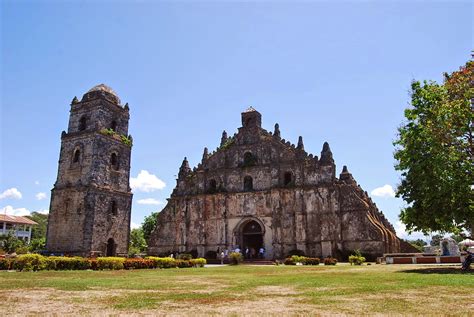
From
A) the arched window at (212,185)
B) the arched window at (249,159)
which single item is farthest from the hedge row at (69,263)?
the arched window at (249,159)

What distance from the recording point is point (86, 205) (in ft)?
104

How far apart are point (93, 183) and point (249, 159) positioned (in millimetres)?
13221

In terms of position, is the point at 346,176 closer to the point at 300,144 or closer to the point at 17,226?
the point at 300,144

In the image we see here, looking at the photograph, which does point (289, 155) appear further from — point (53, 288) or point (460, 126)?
point (53, 288)

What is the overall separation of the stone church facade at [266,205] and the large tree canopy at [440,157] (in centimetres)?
1178

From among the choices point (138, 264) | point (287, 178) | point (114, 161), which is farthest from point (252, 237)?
point (114, 161)

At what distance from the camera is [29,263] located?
19906 mm

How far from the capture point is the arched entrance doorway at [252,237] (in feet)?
111

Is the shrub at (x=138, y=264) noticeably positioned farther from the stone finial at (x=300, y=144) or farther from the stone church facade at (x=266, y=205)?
the stone finial at (x=300, y=144)

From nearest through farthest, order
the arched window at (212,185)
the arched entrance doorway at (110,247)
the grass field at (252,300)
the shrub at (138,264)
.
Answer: the grass field at (252,300) < the shrub at (138,264) < the arched entrance doorway at (110,247) < the arched window at (212,185)

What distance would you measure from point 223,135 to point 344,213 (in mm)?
13399

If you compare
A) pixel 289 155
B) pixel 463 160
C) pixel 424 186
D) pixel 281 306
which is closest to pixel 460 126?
pixel 463 160

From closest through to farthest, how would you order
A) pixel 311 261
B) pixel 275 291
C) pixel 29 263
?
pixel 275 291 → pixel 29 263 → pixel 311 261

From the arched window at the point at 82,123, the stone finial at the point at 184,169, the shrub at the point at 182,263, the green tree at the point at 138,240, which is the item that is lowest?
the shrub at the point at 182,263
